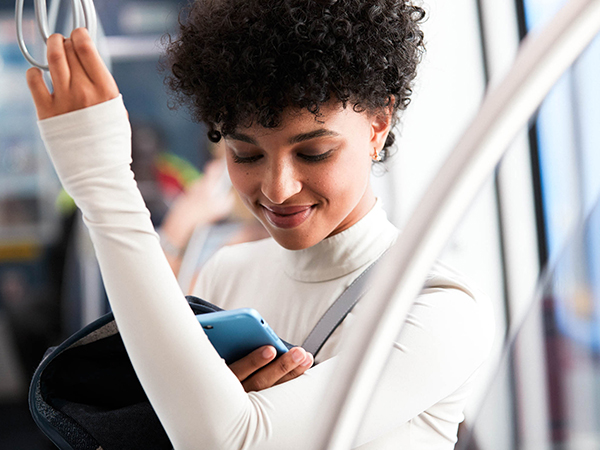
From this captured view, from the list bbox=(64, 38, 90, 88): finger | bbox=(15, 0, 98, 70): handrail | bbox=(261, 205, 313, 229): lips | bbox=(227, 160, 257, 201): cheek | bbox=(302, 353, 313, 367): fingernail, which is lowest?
bbox=(302, 353, 313, 367): fingernail

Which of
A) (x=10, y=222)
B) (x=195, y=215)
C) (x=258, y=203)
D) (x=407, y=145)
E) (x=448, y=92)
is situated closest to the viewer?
(x=258, y=203)

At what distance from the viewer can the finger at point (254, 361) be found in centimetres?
63

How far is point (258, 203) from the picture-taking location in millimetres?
817

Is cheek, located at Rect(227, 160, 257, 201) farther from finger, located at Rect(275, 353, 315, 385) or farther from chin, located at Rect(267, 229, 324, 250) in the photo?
finger, located at Rect(275, 353, 315, 385)

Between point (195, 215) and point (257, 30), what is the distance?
73.8 inches

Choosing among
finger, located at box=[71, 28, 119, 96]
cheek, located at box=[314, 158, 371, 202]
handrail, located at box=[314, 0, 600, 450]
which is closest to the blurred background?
handrail, located at box=[314, 0, 600, 450]

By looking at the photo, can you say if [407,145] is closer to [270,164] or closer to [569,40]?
[270,164]

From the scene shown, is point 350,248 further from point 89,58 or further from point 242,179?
point 89,58

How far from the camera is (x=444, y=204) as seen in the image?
368 millimetres

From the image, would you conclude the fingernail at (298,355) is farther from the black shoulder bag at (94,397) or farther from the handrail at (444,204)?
the handrail at (444,204)

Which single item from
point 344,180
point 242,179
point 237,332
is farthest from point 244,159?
point 237,332

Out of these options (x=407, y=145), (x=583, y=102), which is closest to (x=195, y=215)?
(x=407, y=145)

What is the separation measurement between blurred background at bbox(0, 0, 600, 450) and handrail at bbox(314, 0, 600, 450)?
3 centimetres

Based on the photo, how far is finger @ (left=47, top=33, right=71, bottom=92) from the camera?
0.53m
